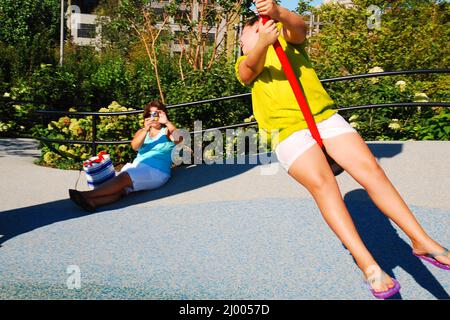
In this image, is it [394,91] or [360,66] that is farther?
[360,66]

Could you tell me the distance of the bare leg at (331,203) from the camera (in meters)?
2.59

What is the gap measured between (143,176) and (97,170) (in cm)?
52

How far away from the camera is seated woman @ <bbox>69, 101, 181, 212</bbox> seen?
225 inches

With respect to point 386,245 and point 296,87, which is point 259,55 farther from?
point 386,245

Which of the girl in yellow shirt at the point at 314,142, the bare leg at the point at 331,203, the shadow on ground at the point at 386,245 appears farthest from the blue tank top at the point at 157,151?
the bare leg at the point at 331,203

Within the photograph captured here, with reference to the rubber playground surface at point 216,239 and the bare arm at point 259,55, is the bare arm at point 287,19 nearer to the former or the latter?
the bare arm at point 259,55

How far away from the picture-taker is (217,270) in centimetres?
383

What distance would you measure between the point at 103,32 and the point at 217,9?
117 feet

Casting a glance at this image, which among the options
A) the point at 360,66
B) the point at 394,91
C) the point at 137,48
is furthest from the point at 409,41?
the point at 137,48

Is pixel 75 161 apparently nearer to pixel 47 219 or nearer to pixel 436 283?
pixel 47 219

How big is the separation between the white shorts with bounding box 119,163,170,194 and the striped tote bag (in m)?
0.22

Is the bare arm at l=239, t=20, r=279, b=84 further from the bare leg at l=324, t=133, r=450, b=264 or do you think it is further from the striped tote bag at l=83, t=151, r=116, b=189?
the striped tote bag at l=83, t=151, r=116, b=189

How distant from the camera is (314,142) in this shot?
290 cm

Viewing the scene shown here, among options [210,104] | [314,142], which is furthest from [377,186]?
[210,104]
